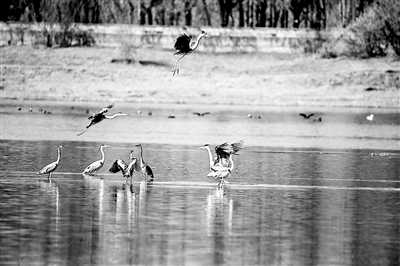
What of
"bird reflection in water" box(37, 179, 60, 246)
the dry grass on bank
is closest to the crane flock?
"bird reflection in water" box(37, 179, 60, 246)

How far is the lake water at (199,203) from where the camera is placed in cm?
1214

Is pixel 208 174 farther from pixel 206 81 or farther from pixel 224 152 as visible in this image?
pixel 206 81

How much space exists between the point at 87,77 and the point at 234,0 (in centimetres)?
2902

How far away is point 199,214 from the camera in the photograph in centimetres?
1497

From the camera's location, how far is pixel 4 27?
196 feet

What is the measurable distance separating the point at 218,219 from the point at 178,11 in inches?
2359

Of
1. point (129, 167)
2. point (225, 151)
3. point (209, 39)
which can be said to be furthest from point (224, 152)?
point (209, 39)

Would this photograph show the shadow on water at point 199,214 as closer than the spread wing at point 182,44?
Yes

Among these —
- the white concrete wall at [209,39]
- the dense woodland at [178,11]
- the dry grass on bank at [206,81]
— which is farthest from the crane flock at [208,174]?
the dense woodland at [178,11]

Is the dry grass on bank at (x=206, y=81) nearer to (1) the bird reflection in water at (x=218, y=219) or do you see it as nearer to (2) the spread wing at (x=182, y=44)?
(2) the spread wing at (x=182, y=44)

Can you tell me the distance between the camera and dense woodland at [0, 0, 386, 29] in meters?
63.5

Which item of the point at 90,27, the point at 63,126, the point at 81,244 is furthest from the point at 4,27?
the point at 81,244

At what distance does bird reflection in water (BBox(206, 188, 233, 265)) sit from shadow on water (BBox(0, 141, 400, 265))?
15 mm

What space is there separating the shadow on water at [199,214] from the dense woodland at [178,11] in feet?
133
